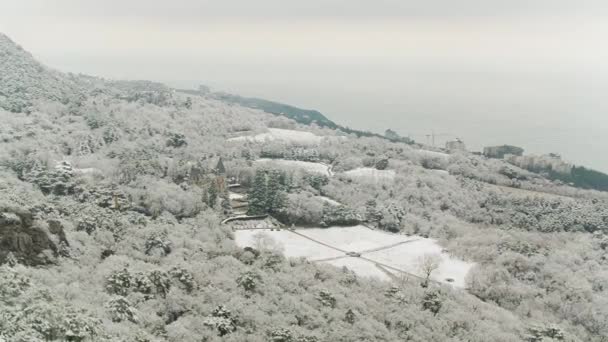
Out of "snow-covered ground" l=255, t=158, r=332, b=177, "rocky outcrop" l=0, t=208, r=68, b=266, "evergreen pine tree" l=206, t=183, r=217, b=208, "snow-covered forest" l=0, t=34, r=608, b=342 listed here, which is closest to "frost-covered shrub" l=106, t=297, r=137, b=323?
"snow-covered forest" l=0, t=34, r=608, b=342

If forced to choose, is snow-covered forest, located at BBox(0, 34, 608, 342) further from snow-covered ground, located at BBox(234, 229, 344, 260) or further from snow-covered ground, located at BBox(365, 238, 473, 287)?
snow-covered ground, located at BBox(234, 229, 344, 260)

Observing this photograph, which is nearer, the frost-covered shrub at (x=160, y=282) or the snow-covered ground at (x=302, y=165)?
the frost-covered shrub at (x=160, y=282)

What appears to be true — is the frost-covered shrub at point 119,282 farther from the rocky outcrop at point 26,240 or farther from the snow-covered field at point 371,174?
the snow-covered field at point 371,174

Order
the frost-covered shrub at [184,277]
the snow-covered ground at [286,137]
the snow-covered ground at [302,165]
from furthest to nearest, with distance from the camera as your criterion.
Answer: the snow-covered ground at [286,137] < the snow-covered ground at [302,165] < the frost-covered shrub at [184,277]

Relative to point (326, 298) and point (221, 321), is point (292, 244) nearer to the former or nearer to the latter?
point (326, 298)

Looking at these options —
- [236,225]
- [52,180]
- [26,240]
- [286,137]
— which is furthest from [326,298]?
[286,137]

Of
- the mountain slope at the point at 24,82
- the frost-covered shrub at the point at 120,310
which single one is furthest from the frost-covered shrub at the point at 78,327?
the mountain slope at the point at 24,82

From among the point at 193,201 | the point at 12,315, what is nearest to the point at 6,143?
the point at 193,201
